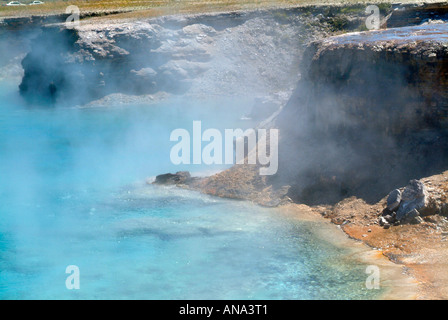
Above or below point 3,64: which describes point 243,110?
below

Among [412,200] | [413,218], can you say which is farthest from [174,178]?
[413,218]

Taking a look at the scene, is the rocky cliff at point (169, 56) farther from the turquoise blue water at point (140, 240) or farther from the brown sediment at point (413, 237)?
the brown sediment at point (413, 237)

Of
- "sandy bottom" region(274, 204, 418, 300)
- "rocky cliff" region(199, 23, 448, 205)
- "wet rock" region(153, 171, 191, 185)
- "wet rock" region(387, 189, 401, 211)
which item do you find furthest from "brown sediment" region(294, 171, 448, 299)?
"wet rock" region(153, 171, 191, 185)

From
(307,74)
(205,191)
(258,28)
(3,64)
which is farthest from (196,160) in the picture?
(3,64)

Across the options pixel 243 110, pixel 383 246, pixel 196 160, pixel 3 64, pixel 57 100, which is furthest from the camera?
pixel 3 64

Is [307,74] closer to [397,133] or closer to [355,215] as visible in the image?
[397,133]

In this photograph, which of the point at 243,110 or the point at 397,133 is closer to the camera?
the point at 397,133

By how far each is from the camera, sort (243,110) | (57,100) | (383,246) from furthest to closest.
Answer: (57,100)
(243,110)
(383,246)

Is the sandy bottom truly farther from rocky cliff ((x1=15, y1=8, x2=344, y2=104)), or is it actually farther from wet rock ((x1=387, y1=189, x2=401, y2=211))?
rocky cliff ((x1=15, y1=8, x2=344, y2=104))
